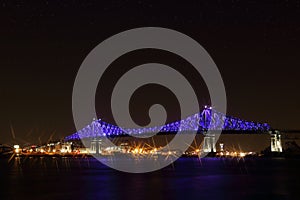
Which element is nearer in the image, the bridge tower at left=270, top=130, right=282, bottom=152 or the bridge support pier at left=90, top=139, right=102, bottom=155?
the bridge tower at left=270, top=130, right=282, bottom=152

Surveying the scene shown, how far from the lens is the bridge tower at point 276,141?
110881 millimetres

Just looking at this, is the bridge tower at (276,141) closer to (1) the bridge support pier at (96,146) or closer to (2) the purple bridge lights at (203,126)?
(2) the purple bridge lights at (203,126)

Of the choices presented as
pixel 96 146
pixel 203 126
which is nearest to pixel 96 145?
pixel 96 146

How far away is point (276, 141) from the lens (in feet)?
375

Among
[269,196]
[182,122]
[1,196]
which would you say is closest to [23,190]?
[1,196]

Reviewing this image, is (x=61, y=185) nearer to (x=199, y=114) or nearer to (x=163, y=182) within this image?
(x=163, y=182)

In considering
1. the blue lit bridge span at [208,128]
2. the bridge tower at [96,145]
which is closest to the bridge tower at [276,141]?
the blue lit bridge span at [208,128]

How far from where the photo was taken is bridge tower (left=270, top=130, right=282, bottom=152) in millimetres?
110881

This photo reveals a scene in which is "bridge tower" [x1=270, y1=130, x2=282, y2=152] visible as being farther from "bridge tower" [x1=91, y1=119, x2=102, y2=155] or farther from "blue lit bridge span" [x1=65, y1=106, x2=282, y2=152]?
"bridge tower" [x1=91, y1=119, x2=102, y2=155]

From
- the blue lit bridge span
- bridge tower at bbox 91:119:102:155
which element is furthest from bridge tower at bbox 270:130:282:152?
bridge tower at bbox 91:119:102:155

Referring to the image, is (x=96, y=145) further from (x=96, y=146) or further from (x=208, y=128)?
(x=208, y=128)

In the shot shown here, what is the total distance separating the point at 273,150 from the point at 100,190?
87.3 m

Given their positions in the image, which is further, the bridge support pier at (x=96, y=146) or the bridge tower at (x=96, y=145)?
the bridge tower at (x=96, y=145)

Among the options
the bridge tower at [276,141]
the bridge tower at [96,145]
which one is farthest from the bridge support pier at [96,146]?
the bridge tower at [276,141]
